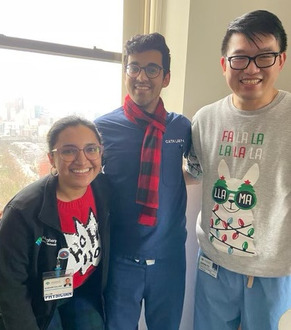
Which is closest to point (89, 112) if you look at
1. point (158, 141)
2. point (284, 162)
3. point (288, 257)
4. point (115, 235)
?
point (158, 141)

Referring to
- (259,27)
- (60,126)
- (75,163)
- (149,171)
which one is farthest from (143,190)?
(259,27)

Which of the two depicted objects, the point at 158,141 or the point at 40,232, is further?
the point at 158,141

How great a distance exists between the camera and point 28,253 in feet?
3.31

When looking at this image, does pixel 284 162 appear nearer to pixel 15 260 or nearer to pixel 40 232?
pixel 40 232

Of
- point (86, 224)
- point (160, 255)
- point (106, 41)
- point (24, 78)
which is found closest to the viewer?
point (86, 224)

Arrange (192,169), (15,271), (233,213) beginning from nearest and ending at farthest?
(15,271) < (233,213) < (192,169)

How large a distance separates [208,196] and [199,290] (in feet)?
1.38

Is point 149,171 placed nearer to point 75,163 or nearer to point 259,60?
point 75,163

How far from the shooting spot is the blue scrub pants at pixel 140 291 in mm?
1208

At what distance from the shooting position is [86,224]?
1.11m

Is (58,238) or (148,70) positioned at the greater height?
(148,70)

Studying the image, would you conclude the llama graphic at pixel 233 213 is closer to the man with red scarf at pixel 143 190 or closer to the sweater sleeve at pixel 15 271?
the man with red scarf at pixel 143 190

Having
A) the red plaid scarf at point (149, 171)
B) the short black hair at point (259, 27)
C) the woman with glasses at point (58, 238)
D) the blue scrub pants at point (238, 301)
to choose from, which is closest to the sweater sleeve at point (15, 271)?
the woman with glasses at point (58, 238)

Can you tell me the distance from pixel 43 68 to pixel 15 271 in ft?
3.20
